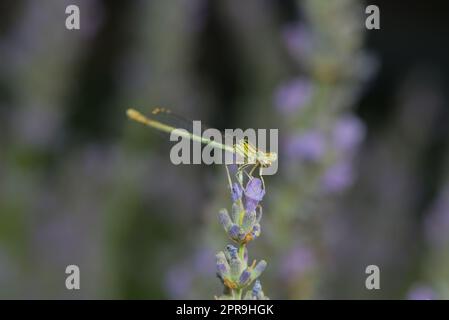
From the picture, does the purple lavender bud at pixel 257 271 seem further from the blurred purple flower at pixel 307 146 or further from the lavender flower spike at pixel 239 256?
the blurred purple flower at pixel 307 146

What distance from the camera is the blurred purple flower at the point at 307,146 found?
2164mm

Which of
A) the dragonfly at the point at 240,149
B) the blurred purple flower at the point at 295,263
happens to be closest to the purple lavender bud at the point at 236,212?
the dragonfly at the point at 240,149

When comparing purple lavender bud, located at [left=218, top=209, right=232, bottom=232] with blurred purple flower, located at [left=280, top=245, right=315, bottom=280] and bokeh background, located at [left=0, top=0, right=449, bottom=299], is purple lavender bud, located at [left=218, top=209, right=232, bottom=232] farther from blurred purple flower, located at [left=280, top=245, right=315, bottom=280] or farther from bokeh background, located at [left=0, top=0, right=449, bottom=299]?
blurred purple flower, located at [left=280, top=245, right=315, bottom=280]

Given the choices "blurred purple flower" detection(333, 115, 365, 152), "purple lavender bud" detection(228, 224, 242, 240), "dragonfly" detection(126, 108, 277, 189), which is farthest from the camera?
"blurred purple flower" detection(333, 115, 365, 152)

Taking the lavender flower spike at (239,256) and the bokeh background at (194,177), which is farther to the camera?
the bokeh background at (194,177)

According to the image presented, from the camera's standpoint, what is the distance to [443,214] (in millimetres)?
2186

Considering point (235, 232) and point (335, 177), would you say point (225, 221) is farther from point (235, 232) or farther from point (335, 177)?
point (335, 177)

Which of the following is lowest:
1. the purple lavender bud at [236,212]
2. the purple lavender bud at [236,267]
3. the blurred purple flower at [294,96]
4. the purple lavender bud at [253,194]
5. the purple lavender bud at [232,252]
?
the purple lavender bud at [236,267]

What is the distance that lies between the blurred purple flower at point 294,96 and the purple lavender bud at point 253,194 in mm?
981

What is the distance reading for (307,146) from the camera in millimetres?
2164

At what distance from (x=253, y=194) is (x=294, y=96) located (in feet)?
3.50

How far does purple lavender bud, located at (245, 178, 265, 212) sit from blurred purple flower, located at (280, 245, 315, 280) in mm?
814

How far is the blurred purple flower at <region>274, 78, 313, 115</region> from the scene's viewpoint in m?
2.28

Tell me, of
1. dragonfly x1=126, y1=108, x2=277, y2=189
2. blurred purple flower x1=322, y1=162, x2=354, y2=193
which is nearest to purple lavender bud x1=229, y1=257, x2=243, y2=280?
dragonfly x1=126, y1=108, x2=277, y2=189
